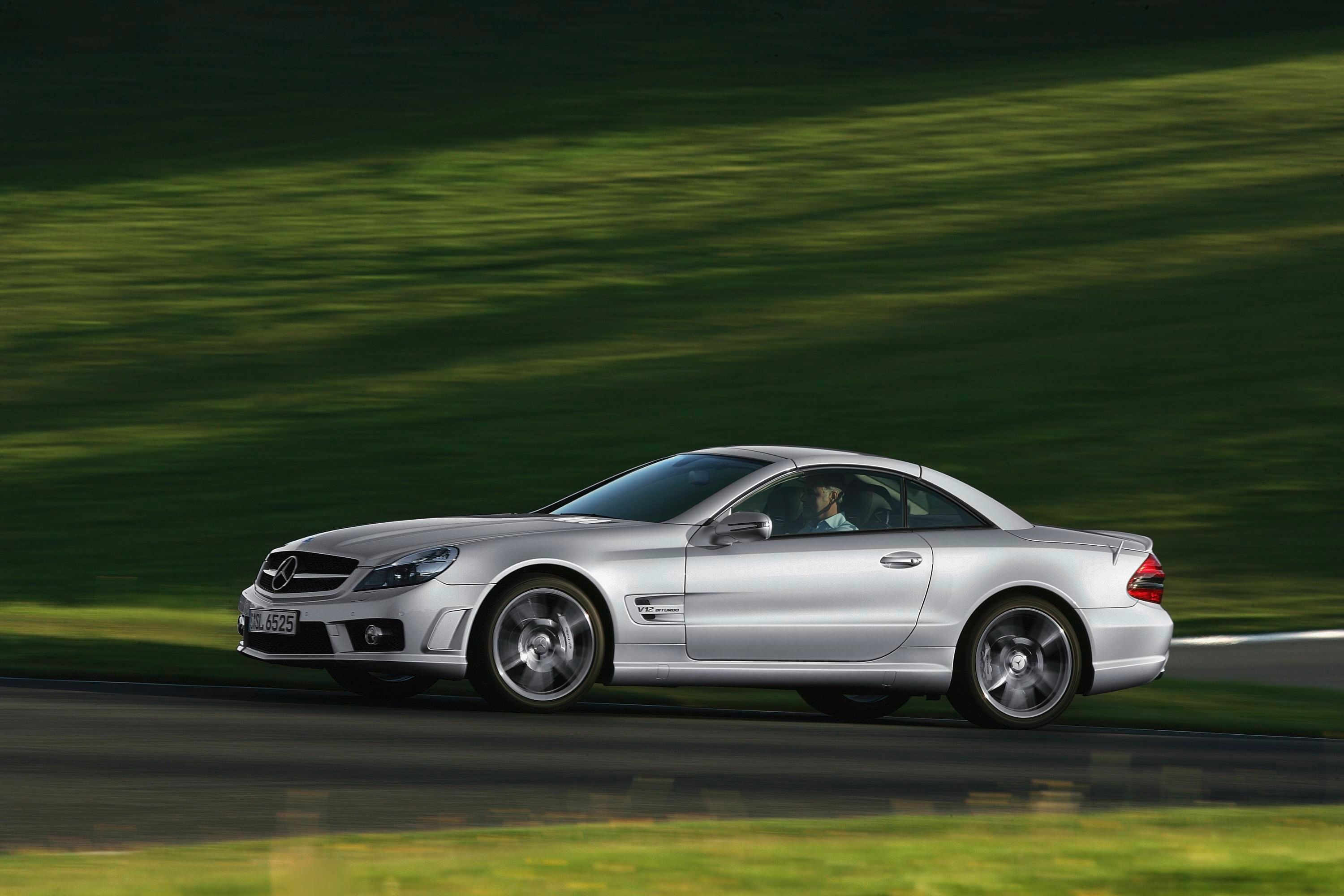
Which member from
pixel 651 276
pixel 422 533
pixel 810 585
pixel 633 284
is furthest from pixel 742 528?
pixel 651 276

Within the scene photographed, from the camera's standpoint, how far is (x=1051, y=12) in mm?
46438

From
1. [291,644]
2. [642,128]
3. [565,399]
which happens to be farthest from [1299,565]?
[642,128]

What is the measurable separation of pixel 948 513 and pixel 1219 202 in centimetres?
2069

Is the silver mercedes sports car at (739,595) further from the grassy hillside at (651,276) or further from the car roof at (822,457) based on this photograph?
the grassy hillside at (651,276)

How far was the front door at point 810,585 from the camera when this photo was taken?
11359 mm

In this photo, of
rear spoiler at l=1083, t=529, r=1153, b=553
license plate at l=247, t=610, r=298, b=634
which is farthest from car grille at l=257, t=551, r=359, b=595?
rear spoiler at l=1083, t=529, r=1153, b=553

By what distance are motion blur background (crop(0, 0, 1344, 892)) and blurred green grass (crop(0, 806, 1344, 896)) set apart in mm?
5764

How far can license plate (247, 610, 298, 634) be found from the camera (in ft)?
36.7

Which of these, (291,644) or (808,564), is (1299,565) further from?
(291,644)

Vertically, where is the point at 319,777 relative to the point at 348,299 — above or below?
below

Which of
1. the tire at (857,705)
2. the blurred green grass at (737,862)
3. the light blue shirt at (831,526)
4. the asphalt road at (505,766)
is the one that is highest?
the light blue shirt at (831,526)

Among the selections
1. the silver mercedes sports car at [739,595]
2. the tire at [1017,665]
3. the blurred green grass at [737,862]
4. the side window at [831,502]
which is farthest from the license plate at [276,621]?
the blurred green grass at [737,862]

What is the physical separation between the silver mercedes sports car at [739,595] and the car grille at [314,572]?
0.01 meters

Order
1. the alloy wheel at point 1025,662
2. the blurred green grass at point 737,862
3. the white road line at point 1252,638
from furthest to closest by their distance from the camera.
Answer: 1. the white road line at point 1252,638
2. the alloy wheel at point 1025,662
3. the blurred green grass at point 737,862
